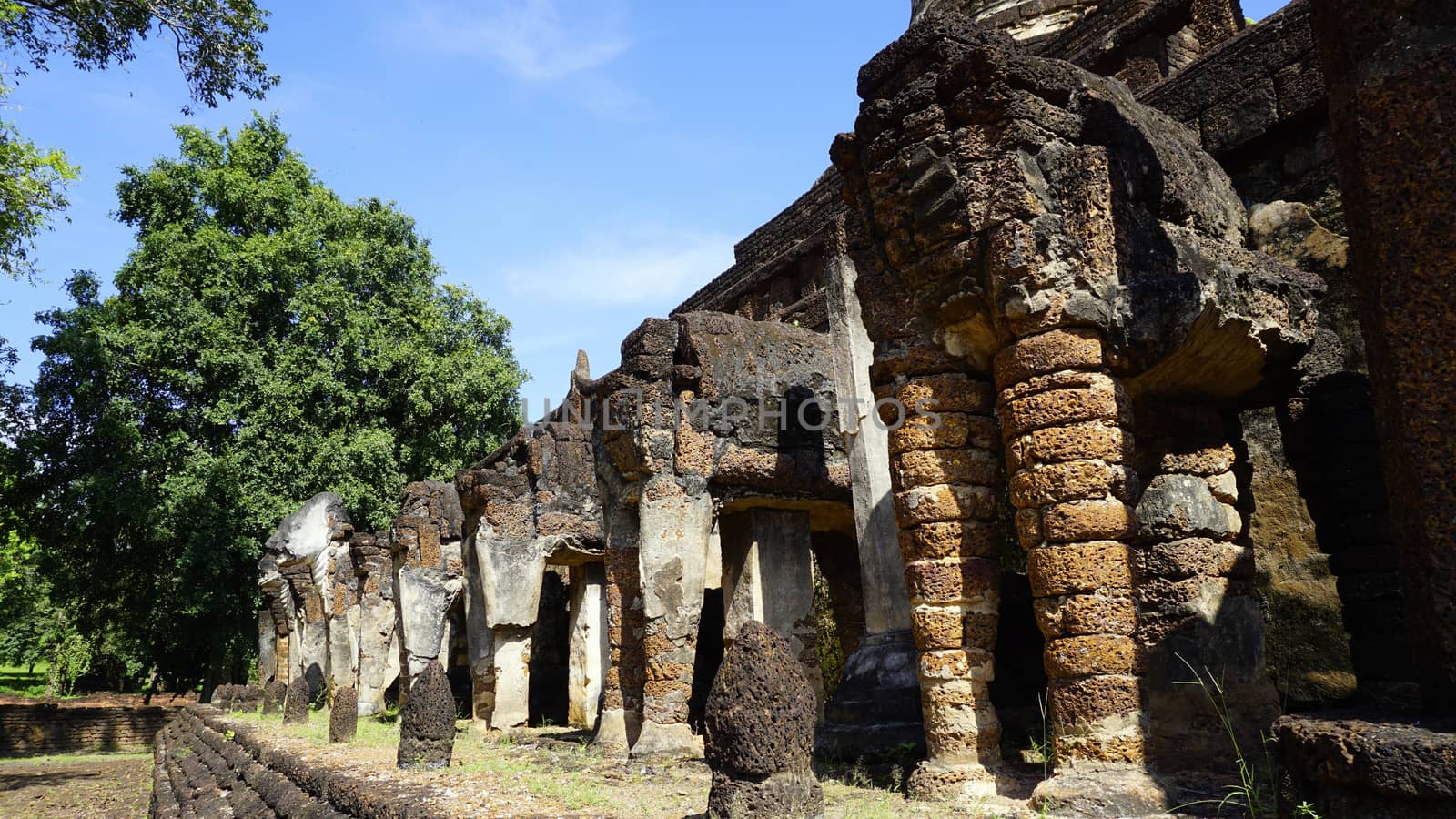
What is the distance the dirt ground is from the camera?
14.7 meters

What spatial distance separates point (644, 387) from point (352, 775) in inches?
135

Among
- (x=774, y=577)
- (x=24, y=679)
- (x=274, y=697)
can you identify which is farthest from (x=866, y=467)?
(x=24, y=679)

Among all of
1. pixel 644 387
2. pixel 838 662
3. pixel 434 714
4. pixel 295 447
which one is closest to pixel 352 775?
pixel 434 714

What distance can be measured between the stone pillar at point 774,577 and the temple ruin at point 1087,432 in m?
0.03

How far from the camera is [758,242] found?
1750cm

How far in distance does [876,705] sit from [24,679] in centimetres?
5261

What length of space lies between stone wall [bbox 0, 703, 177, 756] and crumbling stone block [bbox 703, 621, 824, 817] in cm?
2518

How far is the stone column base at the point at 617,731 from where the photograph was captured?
8.48 m

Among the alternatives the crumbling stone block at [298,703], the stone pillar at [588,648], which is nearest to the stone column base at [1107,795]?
the stone pillar at [588,648]

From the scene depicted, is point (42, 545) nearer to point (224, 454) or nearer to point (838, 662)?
point (224, 454)

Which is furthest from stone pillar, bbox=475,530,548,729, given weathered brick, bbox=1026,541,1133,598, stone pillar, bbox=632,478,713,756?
weathered brick, bbox=1026,541,1133,598

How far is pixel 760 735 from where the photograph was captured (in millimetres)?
4348

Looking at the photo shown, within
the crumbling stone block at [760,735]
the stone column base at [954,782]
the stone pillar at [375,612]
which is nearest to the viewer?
the crumbling stone block at [760,735]

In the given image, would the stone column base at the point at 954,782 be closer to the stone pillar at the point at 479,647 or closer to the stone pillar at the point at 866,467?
the stone pillar at the point at 866,467
